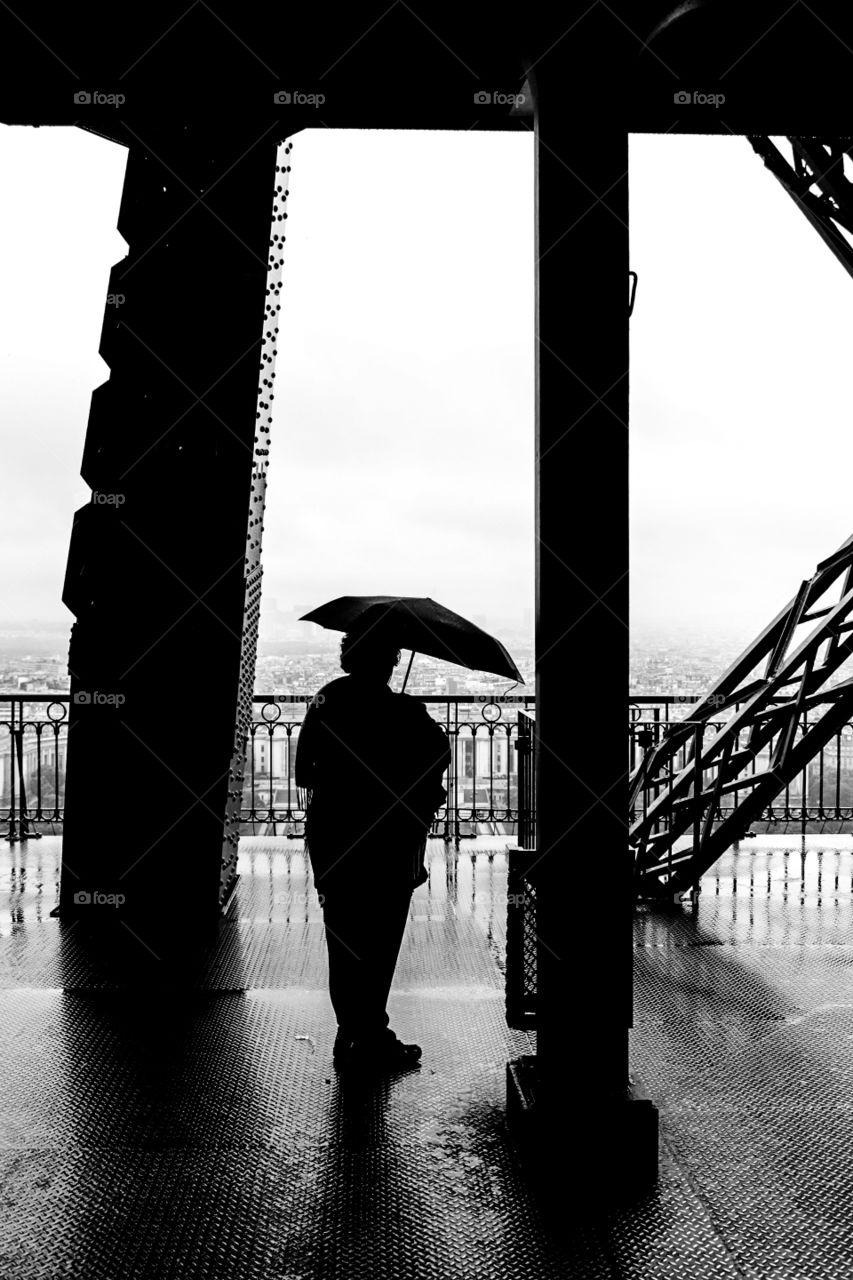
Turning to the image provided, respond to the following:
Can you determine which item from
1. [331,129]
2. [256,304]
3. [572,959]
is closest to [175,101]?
[331,129]

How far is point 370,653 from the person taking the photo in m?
4.67

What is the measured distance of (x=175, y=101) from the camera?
17.7 feet

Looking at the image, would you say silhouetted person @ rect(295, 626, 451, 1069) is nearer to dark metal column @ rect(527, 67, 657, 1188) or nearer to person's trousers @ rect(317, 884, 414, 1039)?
person's trousers @ rect(317, 884, 414, 1039)

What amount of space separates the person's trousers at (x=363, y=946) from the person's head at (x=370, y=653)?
106 centimetres

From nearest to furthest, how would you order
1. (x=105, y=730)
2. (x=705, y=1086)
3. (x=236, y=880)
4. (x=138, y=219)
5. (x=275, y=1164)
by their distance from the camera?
(x=275, y=1164) → (x=705, y=1086) → (x=138, y=219) → (x=105, y=730) → (x=236, y=880)

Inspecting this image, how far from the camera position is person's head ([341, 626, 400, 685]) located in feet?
15.2

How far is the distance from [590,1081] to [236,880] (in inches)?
204

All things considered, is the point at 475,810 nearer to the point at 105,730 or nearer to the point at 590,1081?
the point at 105,730
